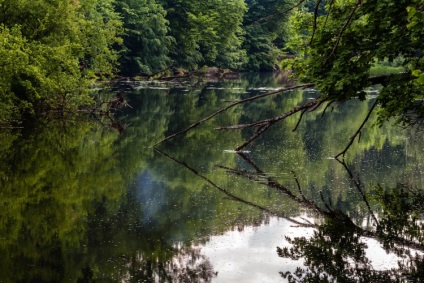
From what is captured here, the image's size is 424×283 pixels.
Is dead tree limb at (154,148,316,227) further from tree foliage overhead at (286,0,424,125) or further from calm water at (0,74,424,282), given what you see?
tree foliage overhead at (286,0,424,125)

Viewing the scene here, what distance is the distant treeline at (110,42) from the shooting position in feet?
81.7

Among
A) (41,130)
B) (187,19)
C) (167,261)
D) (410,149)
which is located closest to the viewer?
(167,261)

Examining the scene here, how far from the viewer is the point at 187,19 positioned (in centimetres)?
7344

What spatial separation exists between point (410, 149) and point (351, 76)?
885 centimetres

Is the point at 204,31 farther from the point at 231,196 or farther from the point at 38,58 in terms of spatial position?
the point at 231,196

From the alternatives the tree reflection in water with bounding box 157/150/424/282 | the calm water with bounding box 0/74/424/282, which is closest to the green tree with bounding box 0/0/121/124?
the calm water with bounding box 0/74/424/282

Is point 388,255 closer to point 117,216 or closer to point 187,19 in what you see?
point 117,216

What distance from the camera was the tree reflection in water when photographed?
8984 millimetres

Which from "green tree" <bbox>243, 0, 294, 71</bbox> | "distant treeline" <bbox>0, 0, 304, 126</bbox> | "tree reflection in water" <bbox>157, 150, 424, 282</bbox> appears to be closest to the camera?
"tree reflection in water" <bbox>157, 150, 424, 282</bbox>

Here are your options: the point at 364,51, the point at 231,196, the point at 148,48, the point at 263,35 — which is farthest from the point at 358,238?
the point at 263,35

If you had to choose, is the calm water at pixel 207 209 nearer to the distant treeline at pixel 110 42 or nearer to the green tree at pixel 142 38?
the distant treeline at pixel 110 42

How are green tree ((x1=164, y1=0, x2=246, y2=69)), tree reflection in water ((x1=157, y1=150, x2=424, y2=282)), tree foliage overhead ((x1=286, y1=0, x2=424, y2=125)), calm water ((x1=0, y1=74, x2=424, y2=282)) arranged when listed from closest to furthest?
tree reflection in water ((x1=157, y1=150, x2=424, y2=282))
calm water ((x1=0, y1=74, x2=424, y2=282))
tree foliage overhead ((x1=286, y1=0, x2=424, y2=125))
green tree ((x1=164, y1=0, x2=246, y2=69))

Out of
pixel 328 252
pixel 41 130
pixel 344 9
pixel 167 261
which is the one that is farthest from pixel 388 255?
pixel 41 130

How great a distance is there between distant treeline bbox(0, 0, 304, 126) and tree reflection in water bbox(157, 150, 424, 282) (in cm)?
422
